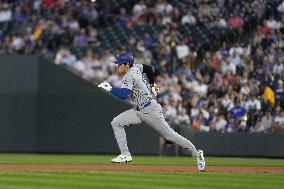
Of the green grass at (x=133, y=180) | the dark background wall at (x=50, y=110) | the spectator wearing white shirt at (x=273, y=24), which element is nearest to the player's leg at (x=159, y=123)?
the green grass at (x=133, y=180)

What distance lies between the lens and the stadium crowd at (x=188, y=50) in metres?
21.3

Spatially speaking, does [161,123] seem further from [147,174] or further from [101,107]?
[101,107]

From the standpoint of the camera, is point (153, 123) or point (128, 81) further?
point (153, 123)

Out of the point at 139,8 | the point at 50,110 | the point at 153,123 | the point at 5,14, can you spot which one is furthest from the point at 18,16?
the point at 153,123

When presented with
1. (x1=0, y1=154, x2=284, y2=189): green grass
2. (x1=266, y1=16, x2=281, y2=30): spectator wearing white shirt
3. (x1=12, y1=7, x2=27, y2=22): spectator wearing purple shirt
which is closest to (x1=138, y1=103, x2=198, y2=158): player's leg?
(x1=0, y1=154, x2=284, y2=189): green grass

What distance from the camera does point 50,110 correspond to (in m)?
23.6

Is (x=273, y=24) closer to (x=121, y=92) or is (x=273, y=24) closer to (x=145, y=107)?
(x=145, y=107)

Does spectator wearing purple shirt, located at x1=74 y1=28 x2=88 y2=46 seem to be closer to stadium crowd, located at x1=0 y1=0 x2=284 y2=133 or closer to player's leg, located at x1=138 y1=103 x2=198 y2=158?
stadium crowd, located at x1=0 y1=0 x2=284 y2=133

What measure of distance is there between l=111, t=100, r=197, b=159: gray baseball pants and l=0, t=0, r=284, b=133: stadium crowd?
7.31 meters

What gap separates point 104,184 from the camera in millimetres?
10305

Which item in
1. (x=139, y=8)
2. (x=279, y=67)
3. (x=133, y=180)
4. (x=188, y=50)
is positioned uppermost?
(x=139, y=8)

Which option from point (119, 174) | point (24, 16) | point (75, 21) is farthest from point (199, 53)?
point (119, 174)

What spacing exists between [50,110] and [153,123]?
401 inches

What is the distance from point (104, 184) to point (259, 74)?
1188cm
